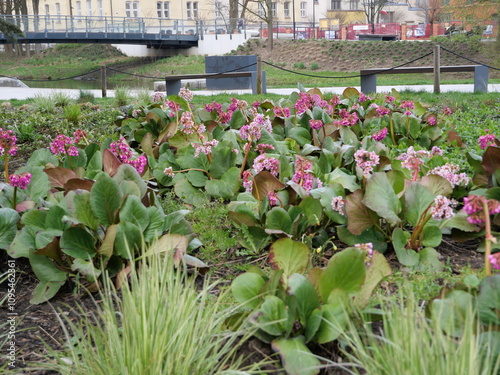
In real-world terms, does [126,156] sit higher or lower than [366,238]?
higher

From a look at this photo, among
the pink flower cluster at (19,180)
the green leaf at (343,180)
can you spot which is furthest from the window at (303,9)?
the pink flower cluster at (19,180)

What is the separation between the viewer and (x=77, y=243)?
297cm

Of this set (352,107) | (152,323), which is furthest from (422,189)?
(352,107)

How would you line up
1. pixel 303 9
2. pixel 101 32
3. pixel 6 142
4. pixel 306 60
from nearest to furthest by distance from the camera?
pixel 6 142 → pixel 306 60 → pixel 101 32 → pixel 303 9

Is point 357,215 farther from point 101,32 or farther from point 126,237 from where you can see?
point 101,32

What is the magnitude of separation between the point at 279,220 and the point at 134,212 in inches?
32.4

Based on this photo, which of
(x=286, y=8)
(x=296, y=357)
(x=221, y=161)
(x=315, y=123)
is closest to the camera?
(x=296, y=357)

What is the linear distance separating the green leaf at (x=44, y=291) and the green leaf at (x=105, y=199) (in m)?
0.39

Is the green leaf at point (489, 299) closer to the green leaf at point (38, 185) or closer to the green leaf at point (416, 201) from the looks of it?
the green leaf at point (416, 201)

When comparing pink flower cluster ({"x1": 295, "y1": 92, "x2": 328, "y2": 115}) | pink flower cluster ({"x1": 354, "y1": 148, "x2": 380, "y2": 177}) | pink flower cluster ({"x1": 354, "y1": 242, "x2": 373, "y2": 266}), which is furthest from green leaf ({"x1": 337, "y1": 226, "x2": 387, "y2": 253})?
pink flower cluster ({"x1": 295, "y1": 92, "x2": 328, "y2": 115})

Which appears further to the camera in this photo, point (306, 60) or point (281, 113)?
point (306, 60)

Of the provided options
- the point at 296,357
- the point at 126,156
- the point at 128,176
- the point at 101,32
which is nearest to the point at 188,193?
the point at 126,156

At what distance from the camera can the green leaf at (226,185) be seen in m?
4.42

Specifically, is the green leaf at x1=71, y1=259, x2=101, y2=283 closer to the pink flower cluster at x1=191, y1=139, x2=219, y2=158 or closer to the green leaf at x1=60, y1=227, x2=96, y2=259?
the green leaf at x1=60, y1=227, x2=96, y2=259
